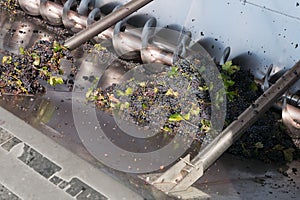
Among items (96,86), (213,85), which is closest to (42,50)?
(96,86)

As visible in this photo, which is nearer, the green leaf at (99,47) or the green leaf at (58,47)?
the green leaf at (58,47)

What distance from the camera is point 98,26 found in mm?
2488

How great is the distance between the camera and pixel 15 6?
11.2ft

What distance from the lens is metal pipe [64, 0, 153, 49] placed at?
2.48m

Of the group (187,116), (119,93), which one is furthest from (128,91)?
(187,116)

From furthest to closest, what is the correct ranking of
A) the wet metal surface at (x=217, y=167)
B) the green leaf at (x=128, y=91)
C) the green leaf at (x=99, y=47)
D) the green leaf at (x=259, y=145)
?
the green leaf at (x=99, y=47) → the green leaf at (x=128, y=91) → the green leaf at (x=259, y=145) → the wet metal surface at (x=217, y=167)

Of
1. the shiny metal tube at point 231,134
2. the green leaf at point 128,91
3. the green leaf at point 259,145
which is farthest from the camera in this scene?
the green leaf at point 128,91

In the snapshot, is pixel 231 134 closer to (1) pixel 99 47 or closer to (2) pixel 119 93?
(2) pixel 119 93

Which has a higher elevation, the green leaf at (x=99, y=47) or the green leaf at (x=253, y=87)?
the green leaf at (x=253, y=87)

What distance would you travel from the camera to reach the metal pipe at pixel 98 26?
248 cm

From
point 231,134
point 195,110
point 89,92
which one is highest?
point 231,134

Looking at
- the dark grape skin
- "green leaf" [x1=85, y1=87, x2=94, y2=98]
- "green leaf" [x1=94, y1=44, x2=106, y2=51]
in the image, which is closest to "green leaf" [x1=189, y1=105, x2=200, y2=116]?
"green leaf" [x1=85, y1=87, x2=94, y2=98]

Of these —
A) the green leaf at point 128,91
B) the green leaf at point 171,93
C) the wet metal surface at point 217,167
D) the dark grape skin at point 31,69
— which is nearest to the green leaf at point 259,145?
the wet metal surface at point 217,167

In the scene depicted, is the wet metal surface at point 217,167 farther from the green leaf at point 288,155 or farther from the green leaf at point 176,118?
the green leaf at point 176,118
